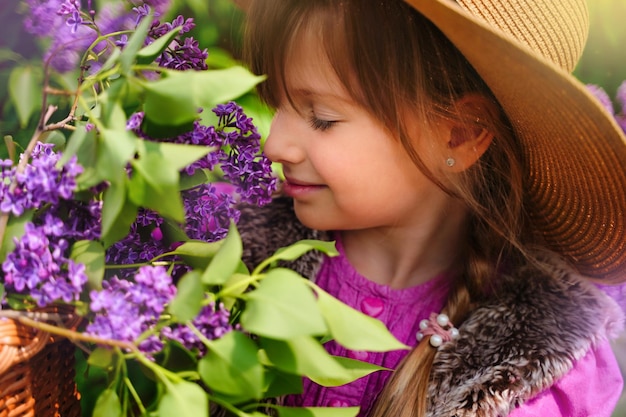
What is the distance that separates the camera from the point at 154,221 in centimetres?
76

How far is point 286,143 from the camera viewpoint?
1.01m

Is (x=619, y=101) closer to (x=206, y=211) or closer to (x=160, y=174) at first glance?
(x=206, y=211)

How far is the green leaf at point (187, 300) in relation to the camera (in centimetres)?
55

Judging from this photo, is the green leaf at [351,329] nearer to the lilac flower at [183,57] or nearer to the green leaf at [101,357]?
the green leaf at [101,357]

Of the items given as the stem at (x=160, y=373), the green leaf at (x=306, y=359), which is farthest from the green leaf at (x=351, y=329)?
the stem at (x=160, y=373)

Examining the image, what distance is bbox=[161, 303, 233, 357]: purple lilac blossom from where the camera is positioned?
0.59 meters

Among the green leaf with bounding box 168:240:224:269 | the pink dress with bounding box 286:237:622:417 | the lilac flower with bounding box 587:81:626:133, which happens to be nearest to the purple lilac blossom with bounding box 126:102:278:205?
the green leaf with bounding box 168:240:224:269

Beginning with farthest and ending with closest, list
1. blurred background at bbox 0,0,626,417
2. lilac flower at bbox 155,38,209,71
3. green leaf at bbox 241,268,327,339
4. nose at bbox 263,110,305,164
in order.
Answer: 1. nose at bbox 263,110,305,164
2. blurred background at bbox 0,0,626,417
3. lilac flower at bbox 155,38,209,71
4. green leaf at bbox 241,268,327,339

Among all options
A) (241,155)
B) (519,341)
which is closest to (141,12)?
(241,155)

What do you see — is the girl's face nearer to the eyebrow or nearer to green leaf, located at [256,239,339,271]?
the eyebrow

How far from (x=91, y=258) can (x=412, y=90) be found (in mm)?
524

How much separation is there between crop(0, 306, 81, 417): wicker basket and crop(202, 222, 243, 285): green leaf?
143mm

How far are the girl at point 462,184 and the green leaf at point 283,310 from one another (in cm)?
40

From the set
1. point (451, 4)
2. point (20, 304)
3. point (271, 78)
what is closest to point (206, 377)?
point (20, 304)
